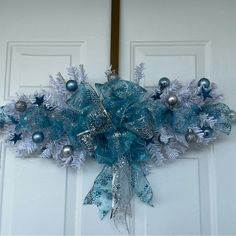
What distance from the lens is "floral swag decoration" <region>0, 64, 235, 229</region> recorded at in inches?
34.7

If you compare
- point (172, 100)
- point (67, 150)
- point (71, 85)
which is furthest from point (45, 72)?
point (172, 100)

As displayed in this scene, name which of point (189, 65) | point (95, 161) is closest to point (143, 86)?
point (189, 65)

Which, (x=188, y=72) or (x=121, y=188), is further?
(x=188, y=72)

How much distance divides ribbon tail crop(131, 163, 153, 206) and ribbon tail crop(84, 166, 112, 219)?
0.06m

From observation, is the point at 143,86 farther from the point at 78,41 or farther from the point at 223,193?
the point at 223,193

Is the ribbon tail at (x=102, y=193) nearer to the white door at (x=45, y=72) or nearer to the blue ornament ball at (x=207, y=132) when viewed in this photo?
the white door at (x=45, y=72)

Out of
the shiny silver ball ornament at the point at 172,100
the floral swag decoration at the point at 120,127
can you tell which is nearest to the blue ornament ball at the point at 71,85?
the floral swag decoration at the point at 120,127

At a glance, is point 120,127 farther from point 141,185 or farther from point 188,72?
point 188,72

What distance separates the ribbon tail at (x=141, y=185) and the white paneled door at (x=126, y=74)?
0.10 ft

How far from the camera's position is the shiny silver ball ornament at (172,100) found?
88 centimetres

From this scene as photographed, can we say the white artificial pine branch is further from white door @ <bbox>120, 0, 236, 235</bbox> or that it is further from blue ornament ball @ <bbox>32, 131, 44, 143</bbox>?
blue ornament ball @ <bbox>32, 131, 44, 143</bbox>

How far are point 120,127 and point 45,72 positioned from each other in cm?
29

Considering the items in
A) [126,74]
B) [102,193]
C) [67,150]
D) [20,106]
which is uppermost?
[126,74]

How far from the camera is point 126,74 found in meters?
0.99
